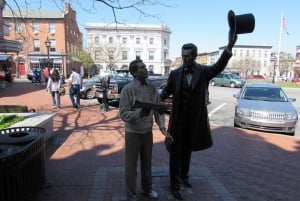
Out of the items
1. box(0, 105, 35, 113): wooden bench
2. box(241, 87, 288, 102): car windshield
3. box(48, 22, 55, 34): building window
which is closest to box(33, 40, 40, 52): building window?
box(48, 22, 55, 34): building window

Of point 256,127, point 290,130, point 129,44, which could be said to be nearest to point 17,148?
point 256,127

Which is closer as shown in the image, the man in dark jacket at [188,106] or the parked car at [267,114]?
the man in dark jacket at [188,106]

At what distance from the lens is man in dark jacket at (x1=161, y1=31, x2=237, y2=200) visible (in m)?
3.35

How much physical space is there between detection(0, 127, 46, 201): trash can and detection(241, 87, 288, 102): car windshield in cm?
705

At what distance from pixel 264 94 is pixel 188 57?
21.3ft

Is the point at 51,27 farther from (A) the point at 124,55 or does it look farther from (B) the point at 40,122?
(B) the point at 40,122

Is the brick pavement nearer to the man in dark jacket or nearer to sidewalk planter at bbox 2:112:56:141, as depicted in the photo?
sidewalk planter at bbox 2:112:56:141

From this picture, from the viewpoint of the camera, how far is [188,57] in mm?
3305

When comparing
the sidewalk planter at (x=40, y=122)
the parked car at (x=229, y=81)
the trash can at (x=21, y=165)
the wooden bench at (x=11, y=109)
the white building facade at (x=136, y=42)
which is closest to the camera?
the trash can at (x=21, y=165)

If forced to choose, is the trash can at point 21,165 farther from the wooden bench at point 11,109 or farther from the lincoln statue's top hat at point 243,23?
the wooden bench at point 11,109

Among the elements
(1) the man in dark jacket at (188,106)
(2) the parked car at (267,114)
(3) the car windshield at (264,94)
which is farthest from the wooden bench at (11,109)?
(3) the car windshield at (264,94)

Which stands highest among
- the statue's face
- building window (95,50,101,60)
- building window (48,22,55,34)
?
building window (48,22,55,34)

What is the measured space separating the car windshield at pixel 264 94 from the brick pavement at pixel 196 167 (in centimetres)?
170

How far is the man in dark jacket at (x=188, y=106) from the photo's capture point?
335 centimetres
